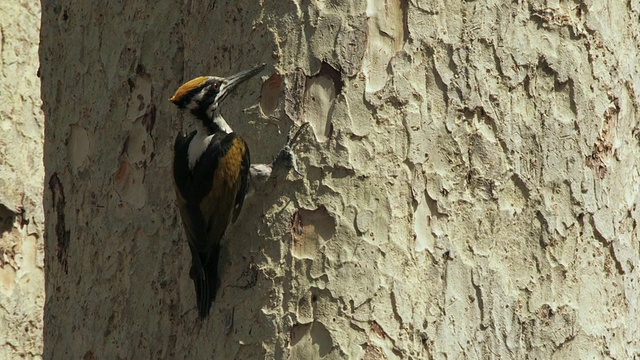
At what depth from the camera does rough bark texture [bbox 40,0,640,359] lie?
3.53 metres

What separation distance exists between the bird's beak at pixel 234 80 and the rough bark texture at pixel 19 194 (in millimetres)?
3055

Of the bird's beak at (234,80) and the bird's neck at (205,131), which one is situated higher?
the bird's beak at (234,80)

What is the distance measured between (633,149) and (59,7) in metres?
2.43

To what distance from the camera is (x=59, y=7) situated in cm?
468

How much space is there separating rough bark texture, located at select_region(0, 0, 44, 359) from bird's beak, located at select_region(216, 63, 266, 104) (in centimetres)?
305

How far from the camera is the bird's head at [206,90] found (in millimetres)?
3684

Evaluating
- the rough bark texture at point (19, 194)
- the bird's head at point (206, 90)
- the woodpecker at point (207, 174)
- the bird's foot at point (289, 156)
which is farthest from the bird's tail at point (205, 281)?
the rough bark texture at point (19, 194)

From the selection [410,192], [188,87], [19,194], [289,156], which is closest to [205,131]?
[188,87]

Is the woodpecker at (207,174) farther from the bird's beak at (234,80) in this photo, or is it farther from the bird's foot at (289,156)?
the bird's foot at (289,156)

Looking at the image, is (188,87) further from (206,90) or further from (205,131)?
(205,131)

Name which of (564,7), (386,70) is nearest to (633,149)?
(564,7)

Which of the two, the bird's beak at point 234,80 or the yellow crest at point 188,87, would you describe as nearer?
the bird's beak at point 234,80

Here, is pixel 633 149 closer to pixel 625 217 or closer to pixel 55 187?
pixel 625 217

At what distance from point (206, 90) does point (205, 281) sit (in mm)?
659
